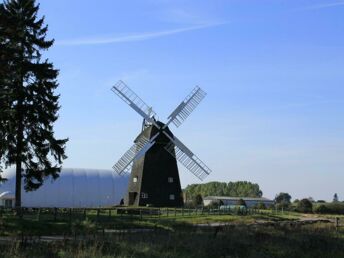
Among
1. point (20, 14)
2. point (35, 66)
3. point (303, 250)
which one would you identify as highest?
point (20, 14)

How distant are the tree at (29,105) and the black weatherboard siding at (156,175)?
59.0 feet

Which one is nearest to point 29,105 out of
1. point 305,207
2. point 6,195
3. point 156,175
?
point 156,175

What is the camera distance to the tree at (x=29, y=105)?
41844mm

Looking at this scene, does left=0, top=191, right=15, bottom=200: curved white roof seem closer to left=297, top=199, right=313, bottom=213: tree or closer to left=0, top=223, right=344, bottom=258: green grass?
left=297, top=199, right=313, bottom=213: tree

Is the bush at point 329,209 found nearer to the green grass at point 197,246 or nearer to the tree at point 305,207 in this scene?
the tree at point 305,207

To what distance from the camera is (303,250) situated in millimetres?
20641

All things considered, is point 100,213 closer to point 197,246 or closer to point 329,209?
point 197,246

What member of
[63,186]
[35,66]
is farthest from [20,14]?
[63,186]

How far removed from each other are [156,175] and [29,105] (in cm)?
2246

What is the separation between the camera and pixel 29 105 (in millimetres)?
42969

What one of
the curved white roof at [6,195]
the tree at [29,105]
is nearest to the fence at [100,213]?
the tree at [29,105]

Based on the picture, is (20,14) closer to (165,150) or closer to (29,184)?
(29,184)

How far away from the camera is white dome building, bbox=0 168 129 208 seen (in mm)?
80625

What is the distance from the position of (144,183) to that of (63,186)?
25.7 meters
